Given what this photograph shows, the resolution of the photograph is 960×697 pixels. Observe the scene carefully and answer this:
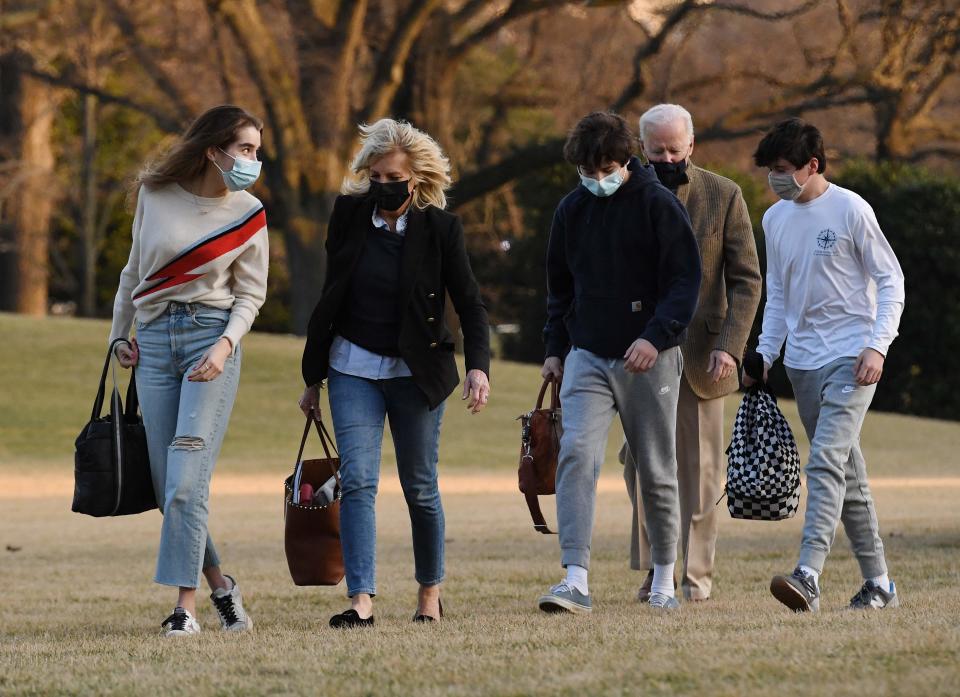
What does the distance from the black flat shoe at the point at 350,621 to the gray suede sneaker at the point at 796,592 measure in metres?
1.45

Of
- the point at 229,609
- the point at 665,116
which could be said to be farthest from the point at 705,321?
the point at 229,609

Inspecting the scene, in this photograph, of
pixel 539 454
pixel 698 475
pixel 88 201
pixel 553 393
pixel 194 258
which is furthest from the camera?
pixel 88 201

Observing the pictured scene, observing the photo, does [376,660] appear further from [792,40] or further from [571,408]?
[792,40]

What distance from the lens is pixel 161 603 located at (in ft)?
24.3

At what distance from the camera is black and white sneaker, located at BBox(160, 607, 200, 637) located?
5832mm

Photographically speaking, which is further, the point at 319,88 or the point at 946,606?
the point at 319,88

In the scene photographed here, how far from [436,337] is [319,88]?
2106 cm

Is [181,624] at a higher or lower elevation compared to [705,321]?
lower

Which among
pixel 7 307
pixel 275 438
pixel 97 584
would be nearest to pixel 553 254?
pixel 97 584

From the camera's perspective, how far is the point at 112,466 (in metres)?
6.00

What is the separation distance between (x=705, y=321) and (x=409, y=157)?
1.57 meters

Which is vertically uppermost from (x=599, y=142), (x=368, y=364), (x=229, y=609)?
(x=599, y=142)

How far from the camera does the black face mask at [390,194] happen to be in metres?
5.93

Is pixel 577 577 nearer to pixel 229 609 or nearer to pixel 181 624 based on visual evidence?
pixel 229 609
